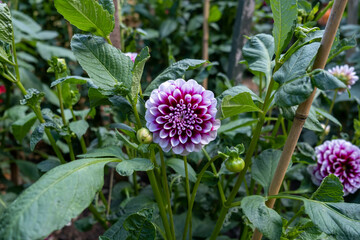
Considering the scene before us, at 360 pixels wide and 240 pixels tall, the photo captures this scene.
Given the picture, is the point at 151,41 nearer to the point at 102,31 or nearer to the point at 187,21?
the point at 187,21

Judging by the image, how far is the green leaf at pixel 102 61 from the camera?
1.91ft

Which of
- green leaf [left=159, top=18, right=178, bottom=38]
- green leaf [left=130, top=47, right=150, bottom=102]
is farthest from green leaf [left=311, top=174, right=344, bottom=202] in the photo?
green leaf [left=159, top=18, right=178, bottom=38]

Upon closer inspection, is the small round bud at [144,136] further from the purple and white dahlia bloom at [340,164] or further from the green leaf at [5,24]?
A: the purple and white dahlia bloom at [340,164]

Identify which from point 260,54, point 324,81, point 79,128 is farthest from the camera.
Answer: point 79,128

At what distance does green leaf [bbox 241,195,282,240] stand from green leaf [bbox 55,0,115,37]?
0.43 metres

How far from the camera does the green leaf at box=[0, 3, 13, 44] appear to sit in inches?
24.1

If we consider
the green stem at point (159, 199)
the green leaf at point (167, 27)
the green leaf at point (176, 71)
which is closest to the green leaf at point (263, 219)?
the green stem at point (159, 199)

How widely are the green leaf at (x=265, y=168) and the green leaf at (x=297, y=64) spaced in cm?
28

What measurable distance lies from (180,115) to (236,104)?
0.10m

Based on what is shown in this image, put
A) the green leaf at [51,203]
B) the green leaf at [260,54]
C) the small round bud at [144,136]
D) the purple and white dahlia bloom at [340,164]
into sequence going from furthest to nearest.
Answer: the purple and white dahlia bloom at [340,164] < the green leaf at [260,54] < the small round bud at [144,136] < the green leaf at [51,203]

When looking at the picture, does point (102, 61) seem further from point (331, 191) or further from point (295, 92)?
point (331, 191)

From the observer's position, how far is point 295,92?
477 mm

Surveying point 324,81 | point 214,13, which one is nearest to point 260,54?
point 324,81

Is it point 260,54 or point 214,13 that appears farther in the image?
point 214,13
